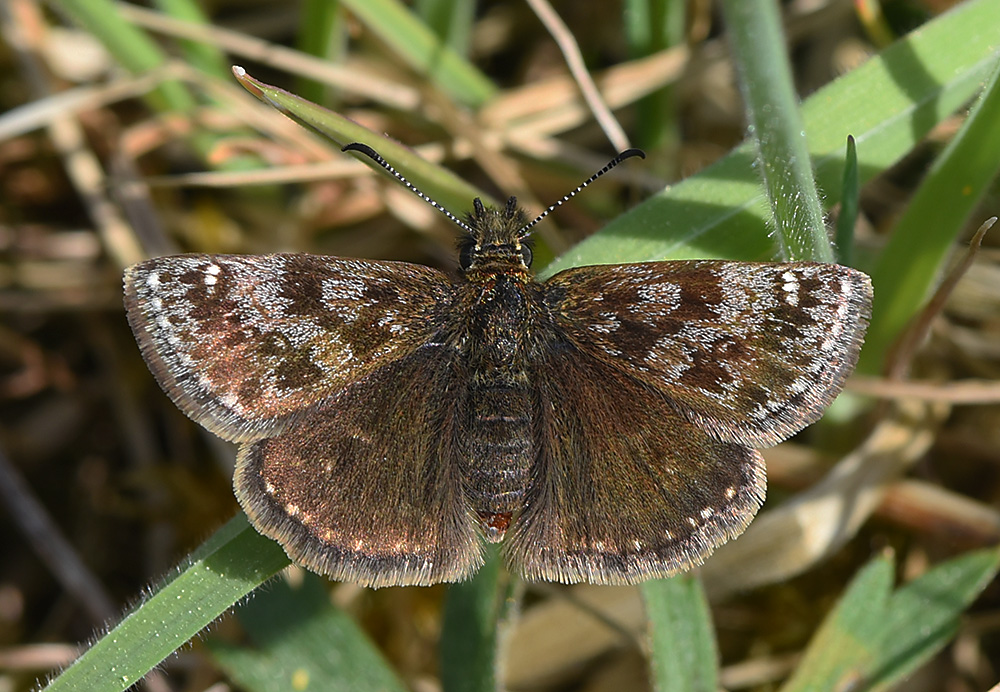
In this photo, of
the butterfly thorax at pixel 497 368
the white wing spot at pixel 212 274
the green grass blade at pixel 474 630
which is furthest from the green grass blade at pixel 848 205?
the white wing spot at pixel 212 274

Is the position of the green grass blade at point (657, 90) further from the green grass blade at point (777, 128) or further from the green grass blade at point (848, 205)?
the green grass blade at point (777, 128)

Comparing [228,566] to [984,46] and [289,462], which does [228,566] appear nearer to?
[289,462]

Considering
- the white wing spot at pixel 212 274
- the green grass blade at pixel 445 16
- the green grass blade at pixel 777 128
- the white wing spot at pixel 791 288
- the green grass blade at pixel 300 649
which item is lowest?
the green grass blade at pixel 300 649

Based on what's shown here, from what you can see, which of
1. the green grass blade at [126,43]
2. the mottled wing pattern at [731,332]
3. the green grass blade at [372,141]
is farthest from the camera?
the green grass blade at [126,43]

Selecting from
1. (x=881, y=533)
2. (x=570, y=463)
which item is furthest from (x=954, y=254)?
(x=570, y=463)

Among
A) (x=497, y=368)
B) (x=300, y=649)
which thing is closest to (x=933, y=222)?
(x=497, y=368)

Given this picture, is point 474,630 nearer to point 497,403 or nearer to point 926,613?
point 497,403

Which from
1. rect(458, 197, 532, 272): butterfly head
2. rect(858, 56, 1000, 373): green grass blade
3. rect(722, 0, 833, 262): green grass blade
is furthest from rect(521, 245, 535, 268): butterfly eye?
rect(858, 56, 1000, 373): green grass blade
